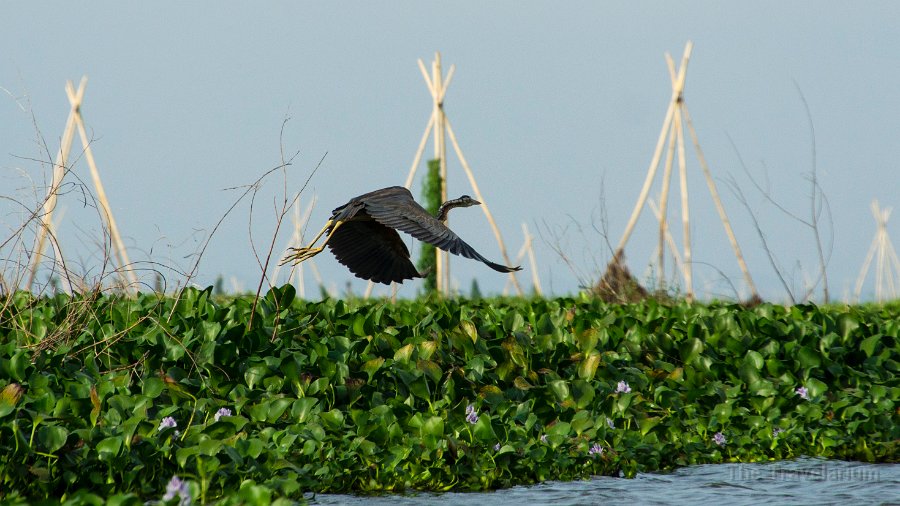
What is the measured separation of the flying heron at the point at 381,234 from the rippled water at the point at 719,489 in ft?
4.22

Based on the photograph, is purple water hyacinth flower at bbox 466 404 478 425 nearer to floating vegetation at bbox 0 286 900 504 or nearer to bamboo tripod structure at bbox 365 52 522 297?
floating vegetation at bbox 0 286 900 504

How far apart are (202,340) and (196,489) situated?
2042mm

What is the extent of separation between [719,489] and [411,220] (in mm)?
1984

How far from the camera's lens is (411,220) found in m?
5.10

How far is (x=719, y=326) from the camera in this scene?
6055 mm

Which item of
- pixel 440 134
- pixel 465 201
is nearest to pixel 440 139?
pixel 440 134

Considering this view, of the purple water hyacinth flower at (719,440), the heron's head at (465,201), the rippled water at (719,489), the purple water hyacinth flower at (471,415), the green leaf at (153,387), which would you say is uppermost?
the heron's head at (465,201)

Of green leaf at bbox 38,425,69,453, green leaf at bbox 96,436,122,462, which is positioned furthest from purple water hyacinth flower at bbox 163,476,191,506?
green leaf at bbox 38,425,69,453

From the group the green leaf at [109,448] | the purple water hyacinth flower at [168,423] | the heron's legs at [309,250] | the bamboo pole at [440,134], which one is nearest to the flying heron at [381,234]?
the heron's legs at [309,250]

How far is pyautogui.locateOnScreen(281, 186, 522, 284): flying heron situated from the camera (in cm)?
→ 500

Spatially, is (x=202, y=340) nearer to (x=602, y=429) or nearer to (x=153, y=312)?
(x=153, y=312)

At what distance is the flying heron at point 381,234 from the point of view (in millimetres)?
5000

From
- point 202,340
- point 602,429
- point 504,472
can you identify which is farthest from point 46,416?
point 602,429

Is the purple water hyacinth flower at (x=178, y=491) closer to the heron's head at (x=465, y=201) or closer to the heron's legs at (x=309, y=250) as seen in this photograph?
the heron's legs at (x=309, y=250)
